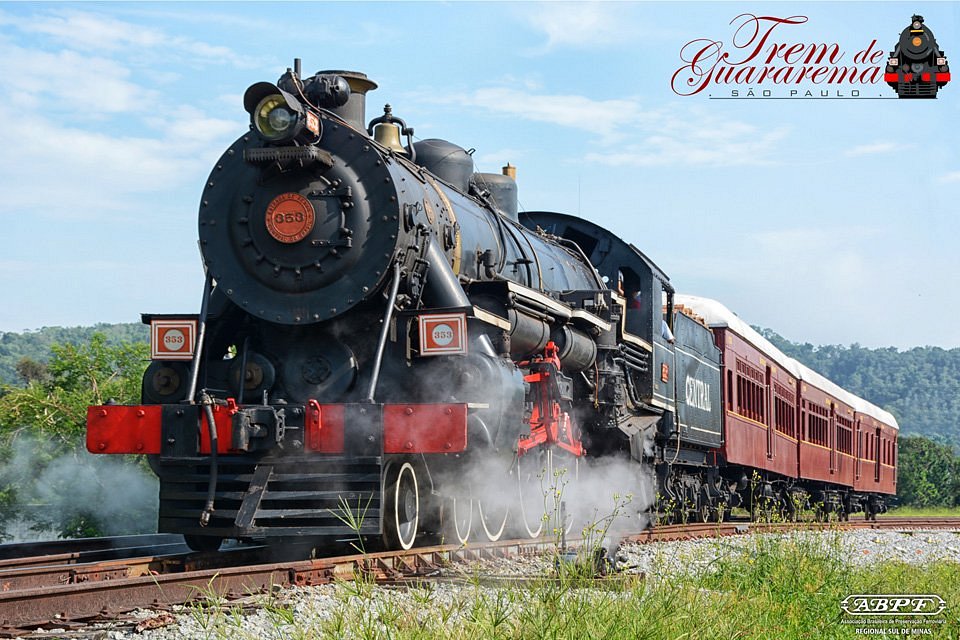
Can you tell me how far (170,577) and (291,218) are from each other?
133 inches

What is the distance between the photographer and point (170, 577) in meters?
6.11

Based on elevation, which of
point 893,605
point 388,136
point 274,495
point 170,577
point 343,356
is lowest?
point 893,605

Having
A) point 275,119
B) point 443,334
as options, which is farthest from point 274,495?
point 275,119

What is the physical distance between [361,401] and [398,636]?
13.9 feet

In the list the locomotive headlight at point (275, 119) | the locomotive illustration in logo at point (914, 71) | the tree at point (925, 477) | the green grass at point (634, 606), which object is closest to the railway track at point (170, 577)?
the green grass at point (634, 606)

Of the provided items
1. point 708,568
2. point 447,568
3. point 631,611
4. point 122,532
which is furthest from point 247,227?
point 122,532

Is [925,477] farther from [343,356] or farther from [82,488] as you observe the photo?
[343,356]

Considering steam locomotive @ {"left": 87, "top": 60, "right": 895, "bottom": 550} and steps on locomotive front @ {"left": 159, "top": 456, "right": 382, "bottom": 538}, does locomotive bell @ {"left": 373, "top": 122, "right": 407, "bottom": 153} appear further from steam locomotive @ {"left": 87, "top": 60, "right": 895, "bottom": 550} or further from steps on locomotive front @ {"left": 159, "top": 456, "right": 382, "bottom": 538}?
steps on locomotive front @ {"left": 159, "top": 456, "right": 382, "bottom": 538}

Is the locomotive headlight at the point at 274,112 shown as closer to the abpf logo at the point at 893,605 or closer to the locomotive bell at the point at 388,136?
the locomotive bell at the point at 388,136

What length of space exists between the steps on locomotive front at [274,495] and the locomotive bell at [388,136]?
3273mm

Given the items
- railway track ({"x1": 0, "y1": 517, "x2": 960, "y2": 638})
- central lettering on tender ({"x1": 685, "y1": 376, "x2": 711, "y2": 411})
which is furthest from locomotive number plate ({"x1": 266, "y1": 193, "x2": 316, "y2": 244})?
central lettering on tender ({"x1": 685, "y1": 376, "x2": 711, "y2": 411})

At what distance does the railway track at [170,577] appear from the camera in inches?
207

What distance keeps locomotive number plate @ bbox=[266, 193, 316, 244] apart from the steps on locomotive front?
5.73 feet

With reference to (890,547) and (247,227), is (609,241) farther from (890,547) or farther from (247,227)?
(247,227)
